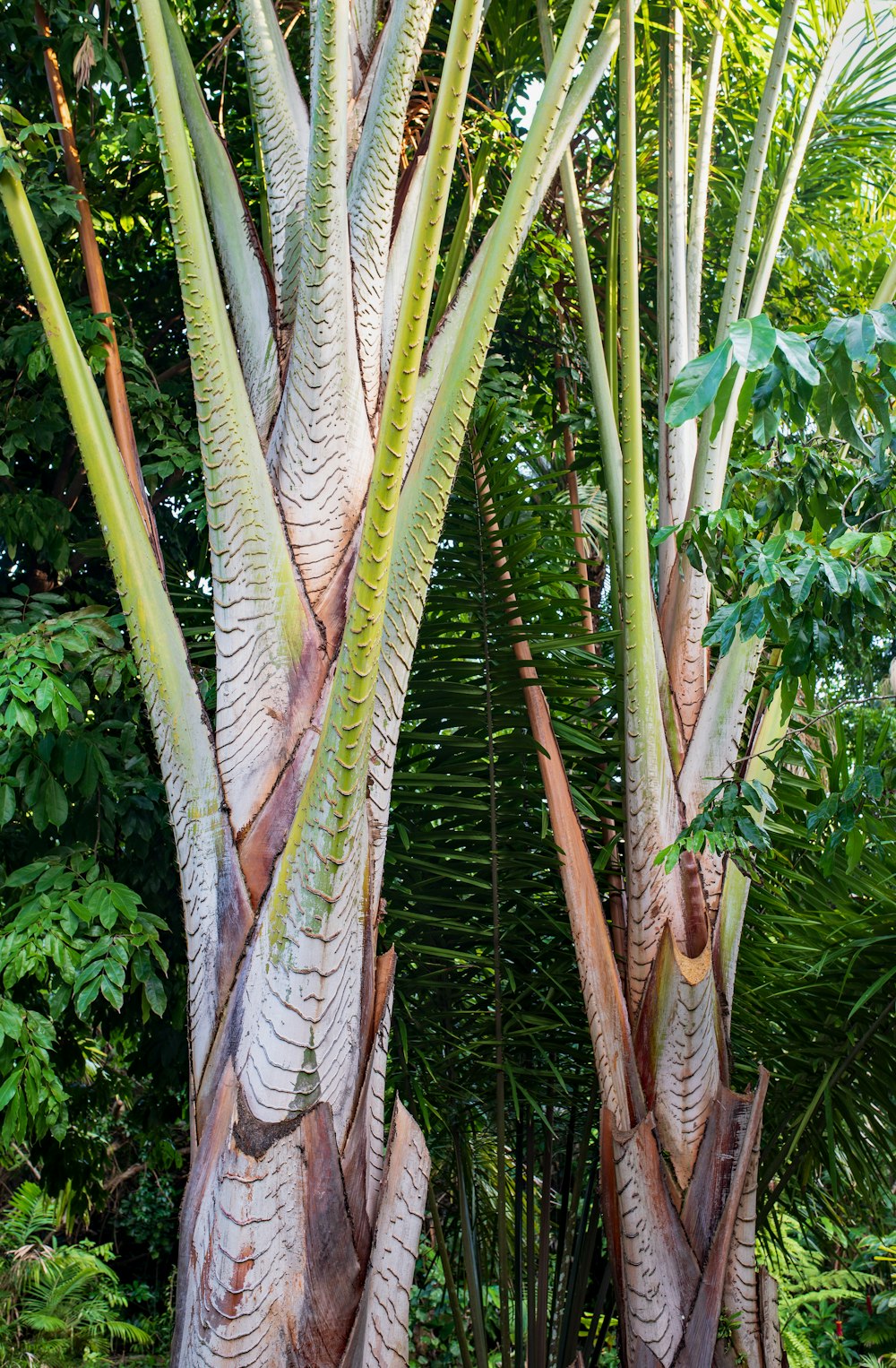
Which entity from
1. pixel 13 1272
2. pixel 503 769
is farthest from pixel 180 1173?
pixel 503 769

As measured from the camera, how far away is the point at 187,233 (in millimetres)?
1397

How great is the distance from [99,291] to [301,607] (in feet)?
3.14

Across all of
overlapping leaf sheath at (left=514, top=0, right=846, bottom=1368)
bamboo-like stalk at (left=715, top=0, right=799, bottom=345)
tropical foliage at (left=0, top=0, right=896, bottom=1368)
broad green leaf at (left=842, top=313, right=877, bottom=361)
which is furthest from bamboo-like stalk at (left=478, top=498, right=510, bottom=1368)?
broad green leaf at (left=842, top=313, right=877, bottom=361)

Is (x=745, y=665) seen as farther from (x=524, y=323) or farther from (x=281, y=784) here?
(x=524, y=323)

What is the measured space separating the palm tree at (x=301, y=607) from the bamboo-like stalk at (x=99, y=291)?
0.06 meters

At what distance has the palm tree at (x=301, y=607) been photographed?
1.18 metres

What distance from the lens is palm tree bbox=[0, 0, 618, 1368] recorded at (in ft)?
3.87

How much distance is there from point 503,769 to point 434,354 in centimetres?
99

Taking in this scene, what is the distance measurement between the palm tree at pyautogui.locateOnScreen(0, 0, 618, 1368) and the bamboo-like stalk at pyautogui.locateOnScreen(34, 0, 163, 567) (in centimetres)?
6

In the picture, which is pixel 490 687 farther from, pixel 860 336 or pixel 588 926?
pixel 860 336

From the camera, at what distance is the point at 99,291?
194 centimetres

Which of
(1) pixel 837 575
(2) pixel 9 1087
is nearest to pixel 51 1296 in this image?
(2) pixel 9 1087

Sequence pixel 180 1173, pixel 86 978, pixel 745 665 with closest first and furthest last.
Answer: pixel 86 978 < pixel 745 665 < pixel 180 1173

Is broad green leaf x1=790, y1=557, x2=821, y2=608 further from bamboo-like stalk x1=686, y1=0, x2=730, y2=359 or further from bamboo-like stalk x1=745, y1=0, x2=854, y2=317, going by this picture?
bamboo-like stalk x1=686, y1=0, x2=730, y2=359
